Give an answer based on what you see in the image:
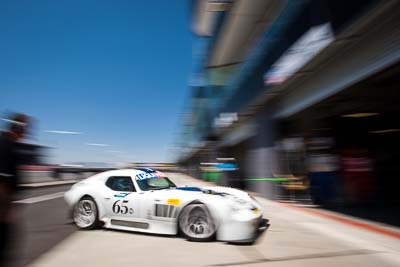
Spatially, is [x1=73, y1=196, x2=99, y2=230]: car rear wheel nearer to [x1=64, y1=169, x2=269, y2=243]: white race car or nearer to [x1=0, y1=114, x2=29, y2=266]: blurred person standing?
[x1=64, y1=169, x2=269, y2=243]: white race car

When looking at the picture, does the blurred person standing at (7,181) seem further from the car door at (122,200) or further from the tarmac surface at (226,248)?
the car door at (122,200)

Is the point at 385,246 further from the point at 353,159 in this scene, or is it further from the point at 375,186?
the point at 375,186

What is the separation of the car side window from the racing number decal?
10.3 inches

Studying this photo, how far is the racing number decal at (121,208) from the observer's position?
6184 mm

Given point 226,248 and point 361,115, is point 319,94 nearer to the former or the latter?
point 361,115

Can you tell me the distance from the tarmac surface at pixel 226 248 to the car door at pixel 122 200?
13.8 inches

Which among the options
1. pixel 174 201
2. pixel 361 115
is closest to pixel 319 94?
pixel 361 115

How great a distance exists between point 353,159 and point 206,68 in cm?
1375

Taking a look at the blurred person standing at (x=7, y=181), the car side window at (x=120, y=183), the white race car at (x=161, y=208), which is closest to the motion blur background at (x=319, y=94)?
the white race car at (x=161, y=208)

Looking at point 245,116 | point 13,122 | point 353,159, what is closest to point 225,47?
point 245,116

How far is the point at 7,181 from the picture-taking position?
2266 millimetres

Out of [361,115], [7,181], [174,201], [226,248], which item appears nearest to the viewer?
[7,181]

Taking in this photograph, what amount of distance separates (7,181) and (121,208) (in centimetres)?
416

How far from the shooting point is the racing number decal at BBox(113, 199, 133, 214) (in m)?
6.18
